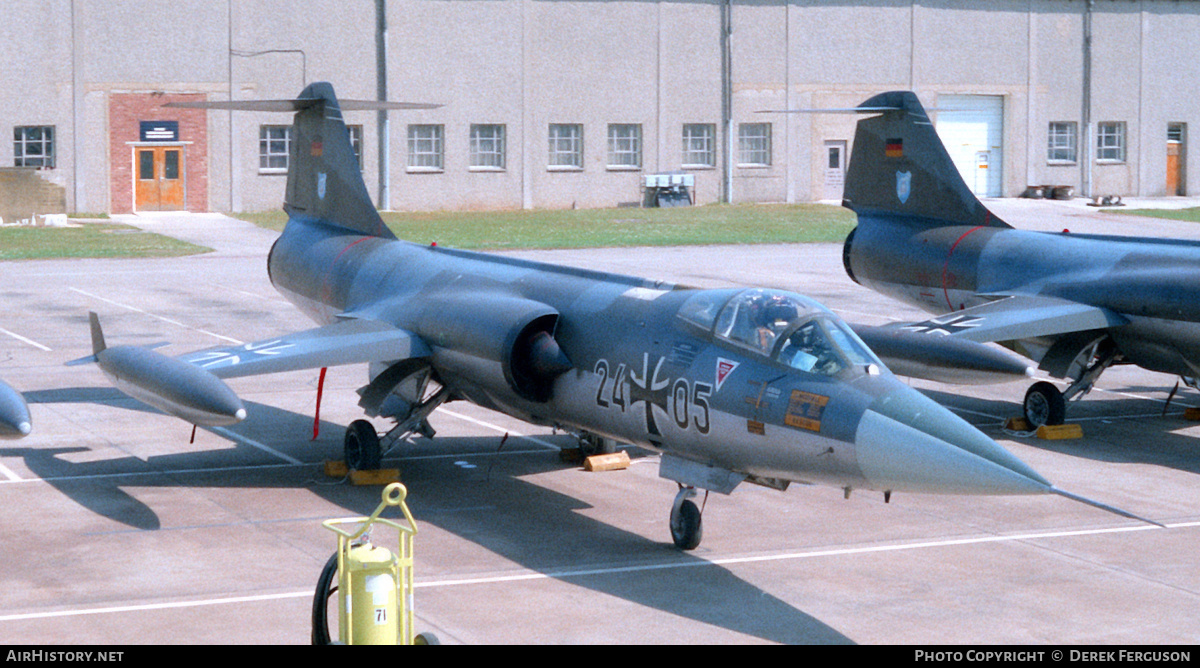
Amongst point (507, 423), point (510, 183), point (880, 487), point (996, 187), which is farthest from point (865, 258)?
point (996, 187)

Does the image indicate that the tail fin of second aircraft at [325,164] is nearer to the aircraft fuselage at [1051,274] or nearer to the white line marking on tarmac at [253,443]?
the white line marking on tarmac at [253,443]

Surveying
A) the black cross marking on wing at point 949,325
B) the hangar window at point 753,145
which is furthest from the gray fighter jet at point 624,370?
the hangar window at point 753,145

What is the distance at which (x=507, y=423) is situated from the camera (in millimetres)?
17844

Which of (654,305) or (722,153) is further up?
(722,153)

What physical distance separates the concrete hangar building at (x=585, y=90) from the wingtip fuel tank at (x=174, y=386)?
35312 millimetres

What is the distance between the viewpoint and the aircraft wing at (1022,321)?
16406 mm

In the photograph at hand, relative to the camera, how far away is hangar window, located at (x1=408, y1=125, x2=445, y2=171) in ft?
172

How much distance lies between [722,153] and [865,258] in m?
36.2

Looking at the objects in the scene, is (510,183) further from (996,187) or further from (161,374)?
(161,374)

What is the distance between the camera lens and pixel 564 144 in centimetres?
5438

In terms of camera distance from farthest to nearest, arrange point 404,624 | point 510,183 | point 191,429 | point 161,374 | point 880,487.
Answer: point 510,183, point 191,429, point 161,374, point 880,487, point 404,624

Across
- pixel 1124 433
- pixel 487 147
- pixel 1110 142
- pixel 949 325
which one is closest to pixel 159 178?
pixel 487 147

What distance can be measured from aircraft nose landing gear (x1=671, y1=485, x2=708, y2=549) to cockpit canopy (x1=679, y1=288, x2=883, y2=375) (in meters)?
1.36

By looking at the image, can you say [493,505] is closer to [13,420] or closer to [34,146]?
[13,420]
